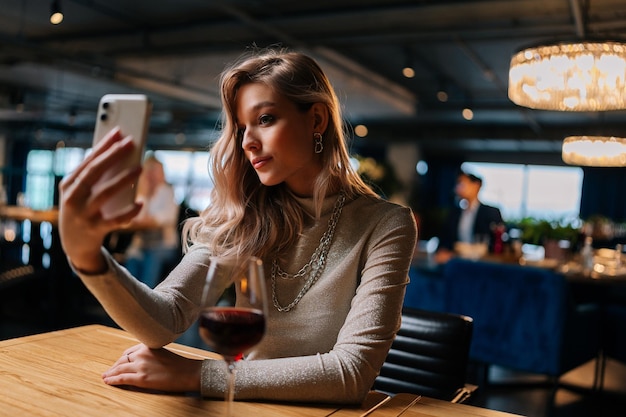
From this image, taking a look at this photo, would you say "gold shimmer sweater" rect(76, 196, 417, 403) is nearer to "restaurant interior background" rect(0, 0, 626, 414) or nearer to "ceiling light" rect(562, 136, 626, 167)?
"restaurant interior background" rect(0, 0, 626, 414)

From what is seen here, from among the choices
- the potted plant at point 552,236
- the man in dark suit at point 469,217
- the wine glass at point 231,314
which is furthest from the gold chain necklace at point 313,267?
the man in dark suit at point 469,217

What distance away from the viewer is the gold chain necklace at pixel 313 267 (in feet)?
4.74

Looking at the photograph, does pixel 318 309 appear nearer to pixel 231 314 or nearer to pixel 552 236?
pixel 231 314

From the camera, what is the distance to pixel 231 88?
154cm

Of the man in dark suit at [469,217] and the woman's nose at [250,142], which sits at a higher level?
the woman's nose at [250,142]

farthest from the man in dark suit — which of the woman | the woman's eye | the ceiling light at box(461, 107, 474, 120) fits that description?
the woman's eye

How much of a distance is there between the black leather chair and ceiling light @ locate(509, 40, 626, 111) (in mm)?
2149

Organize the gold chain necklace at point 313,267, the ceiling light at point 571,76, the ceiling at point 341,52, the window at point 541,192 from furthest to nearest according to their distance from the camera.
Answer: the window at point 541,192, the ceiling at point 341,52, the ceiling light at point 571,76, the gold chain necklace at point 313,267

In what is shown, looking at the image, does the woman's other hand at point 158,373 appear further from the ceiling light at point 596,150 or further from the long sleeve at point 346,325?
the ceiling light at point 596,150

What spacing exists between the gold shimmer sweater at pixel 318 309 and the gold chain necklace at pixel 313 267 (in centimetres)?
1

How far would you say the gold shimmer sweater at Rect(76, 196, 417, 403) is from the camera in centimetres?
117

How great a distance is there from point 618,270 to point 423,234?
843 cm

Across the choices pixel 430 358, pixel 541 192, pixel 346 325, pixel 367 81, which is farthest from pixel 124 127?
pixel 541 192

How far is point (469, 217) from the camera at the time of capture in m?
7.00
